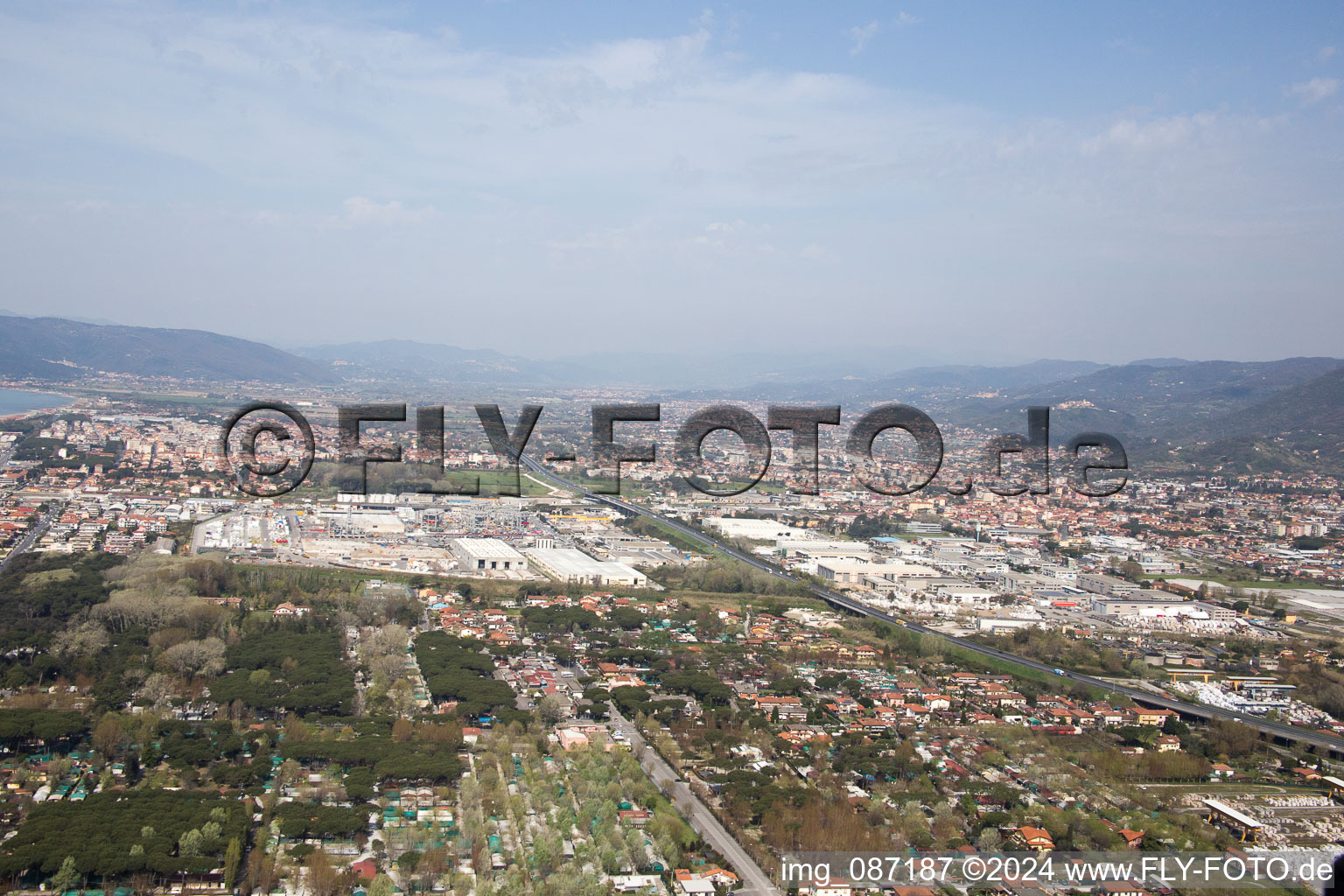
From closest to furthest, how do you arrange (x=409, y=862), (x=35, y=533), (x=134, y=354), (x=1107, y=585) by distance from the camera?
(x=409, y=862), (x=35, y=533), (x=1107, y=585), (x=134, y=354)

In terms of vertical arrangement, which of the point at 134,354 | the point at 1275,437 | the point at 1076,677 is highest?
the point at 134,354

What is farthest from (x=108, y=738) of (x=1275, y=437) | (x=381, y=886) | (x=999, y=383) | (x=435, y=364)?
(x=435, y=364)

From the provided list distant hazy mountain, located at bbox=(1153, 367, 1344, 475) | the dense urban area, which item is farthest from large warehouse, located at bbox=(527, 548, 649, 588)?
distant hazy mountain, located at bbox=(1153, 367, 1344, 475)

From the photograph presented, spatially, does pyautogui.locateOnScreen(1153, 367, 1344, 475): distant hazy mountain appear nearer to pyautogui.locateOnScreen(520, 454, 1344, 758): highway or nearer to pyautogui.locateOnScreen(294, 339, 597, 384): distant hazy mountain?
pyautogui.locateOnScreen(520, 454, 1344, 758): highway

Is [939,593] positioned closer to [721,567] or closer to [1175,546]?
[721,567]

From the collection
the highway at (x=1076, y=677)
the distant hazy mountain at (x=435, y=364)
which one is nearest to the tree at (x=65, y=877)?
the highway at (x=1076, y=677)

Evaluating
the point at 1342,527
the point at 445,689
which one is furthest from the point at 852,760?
the point at 1342,527

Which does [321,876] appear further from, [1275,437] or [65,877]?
[1275,437]
